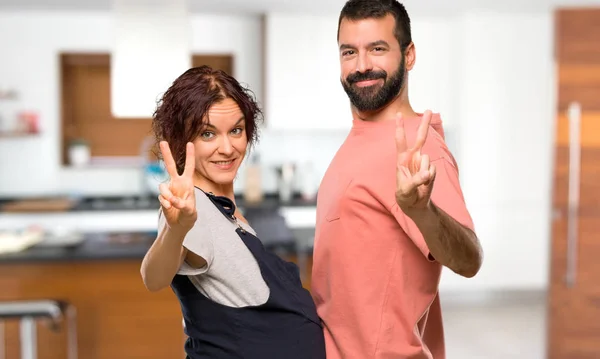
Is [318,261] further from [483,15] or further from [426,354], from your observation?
[483,15]

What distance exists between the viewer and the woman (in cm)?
135

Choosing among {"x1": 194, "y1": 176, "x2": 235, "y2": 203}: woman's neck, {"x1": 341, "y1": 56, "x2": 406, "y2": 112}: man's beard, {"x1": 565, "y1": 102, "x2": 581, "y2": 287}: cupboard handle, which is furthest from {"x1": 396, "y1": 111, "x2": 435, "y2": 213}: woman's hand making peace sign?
{"x1": 565, "y1": 102, "x2": 581, "y2": 287}: cupboard handle

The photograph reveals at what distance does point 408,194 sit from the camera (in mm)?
1188

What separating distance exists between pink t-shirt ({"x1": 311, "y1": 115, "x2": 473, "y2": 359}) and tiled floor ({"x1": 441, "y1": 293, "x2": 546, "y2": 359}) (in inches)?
138

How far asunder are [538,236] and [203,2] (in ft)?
11.5

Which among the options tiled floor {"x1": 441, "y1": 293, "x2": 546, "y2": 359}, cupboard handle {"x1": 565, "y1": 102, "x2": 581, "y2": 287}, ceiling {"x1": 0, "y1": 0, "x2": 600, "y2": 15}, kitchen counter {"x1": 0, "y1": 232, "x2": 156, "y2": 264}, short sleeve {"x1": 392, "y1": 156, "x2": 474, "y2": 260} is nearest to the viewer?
short sleeve {"x1": 392, "y1": 156, "x2": 474, "y2": 260}

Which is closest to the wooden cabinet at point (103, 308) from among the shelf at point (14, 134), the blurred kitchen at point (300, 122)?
the blurred kitchen at point (300, 122)

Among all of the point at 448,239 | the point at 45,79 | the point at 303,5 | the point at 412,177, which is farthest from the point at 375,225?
the point at 45,79

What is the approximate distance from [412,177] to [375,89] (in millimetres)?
392

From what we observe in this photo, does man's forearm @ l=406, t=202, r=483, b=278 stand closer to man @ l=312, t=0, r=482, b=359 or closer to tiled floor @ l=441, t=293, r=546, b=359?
man @ l=312, t=0, r=482, b=359

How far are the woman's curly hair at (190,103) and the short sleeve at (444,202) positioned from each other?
0.41 metres

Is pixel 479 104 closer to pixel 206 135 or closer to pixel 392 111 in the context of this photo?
pixel 392 111

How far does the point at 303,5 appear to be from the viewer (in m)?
5.46

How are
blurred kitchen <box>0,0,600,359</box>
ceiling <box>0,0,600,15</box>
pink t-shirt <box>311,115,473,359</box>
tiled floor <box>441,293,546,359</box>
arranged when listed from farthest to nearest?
blurred kitchen <box>0,0,600,359</box>, ceiling <box>0,0,600,15</box>, tiled floor <box>441,293,546,359</box>, pink t-shirt <box>311,115,473,359</box>
